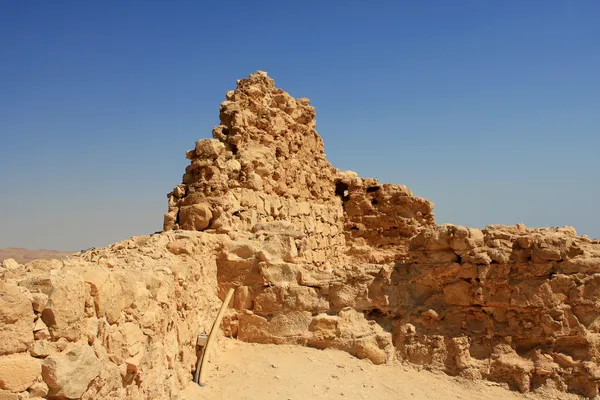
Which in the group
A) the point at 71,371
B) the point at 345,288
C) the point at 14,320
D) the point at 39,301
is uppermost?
the point at 345,288

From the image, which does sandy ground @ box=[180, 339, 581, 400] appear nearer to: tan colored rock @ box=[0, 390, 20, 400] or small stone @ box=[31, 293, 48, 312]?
small stone @ box=[31, 293, 48, 312]

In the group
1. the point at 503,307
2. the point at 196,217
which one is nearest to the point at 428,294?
the point at 503,307

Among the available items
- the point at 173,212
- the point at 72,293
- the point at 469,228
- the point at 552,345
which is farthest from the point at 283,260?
the point at 72,293

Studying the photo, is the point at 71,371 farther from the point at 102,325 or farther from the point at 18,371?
the point at 102,325

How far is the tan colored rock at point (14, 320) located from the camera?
330 centimetres

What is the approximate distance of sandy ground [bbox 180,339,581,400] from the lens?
689 centimetres

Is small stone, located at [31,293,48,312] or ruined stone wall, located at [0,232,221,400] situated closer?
ruined stone wall, located at [0,232,221,400]

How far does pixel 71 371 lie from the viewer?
3658 millimetres

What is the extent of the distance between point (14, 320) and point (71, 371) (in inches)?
20.5

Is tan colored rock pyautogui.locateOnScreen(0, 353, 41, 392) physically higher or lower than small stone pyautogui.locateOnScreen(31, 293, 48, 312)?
lower

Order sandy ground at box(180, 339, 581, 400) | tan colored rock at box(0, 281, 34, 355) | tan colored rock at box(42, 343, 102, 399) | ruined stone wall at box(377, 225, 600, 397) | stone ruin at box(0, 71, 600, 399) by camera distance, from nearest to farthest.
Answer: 1. tan colored rock at box(0, 281, 34, 355)
2. tan colored rock at box(42, 343, 102, 399)
3. stone ruin at box(0, 71, 600, 399)
4. sandy ground at box(180, 339, 581, 400)
5. ruined stone wall at box(377, 225, 600, 397)

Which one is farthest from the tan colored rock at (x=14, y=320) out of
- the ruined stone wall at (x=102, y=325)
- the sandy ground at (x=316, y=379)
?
the sandy ground at (x=316, y=379)

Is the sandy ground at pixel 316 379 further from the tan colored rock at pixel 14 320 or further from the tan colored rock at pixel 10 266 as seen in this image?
the tan colored rock at pixel 14 320

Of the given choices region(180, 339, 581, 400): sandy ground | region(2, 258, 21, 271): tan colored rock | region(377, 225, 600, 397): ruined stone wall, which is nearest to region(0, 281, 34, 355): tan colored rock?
region(2, 258, 21, 271): tan colored rock
